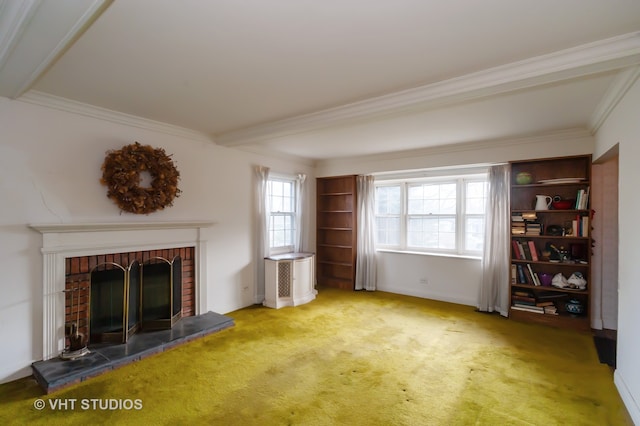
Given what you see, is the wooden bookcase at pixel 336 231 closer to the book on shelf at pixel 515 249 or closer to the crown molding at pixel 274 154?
the crown molding at pixel 274 154

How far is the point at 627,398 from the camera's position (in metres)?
2.29

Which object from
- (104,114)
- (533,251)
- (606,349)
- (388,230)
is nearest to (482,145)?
(533,251)

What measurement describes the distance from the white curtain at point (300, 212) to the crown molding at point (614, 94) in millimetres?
3974

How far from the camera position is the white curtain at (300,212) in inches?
216

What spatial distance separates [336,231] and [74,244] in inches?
160

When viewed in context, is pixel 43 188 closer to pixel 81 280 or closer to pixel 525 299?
pixel 81 280

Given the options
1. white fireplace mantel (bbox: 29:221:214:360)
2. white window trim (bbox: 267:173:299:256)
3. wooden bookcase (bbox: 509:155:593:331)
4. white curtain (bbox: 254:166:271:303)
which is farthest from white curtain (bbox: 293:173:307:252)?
wooden bookcase (bbox: 509:155:593:331)

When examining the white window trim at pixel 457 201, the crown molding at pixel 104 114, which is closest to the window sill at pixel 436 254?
the white window trim at pixel 457 201

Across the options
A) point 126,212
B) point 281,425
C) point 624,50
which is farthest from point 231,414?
point 624,50

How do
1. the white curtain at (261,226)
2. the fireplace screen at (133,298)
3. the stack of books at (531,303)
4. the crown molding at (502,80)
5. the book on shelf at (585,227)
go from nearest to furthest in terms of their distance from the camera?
the crown molding at (502,80), the fireplace screen at (133,298), the book on shelf at (585,227), the stack of books at (531,303), the white curtain at (261,226)

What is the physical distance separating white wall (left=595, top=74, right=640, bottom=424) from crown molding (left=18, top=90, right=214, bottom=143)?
4.24m

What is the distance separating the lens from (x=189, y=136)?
12.9 ft

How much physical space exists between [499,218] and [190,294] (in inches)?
170

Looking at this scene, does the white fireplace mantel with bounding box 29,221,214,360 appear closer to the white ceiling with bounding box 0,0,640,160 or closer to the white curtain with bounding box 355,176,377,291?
the white ceiling with bounding box 0,0,640,160
